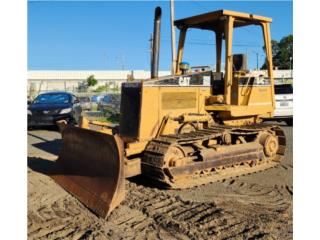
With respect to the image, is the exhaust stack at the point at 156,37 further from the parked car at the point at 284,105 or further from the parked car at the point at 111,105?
the parked car at the point at 111,105

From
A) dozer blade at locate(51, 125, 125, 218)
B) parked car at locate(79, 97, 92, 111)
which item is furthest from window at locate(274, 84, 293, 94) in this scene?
parked car at locate(79, 97, 92, 111)

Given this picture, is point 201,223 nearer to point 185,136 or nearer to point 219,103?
point 185,136

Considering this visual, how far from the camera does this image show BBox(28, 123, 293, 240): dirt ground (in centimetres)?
470

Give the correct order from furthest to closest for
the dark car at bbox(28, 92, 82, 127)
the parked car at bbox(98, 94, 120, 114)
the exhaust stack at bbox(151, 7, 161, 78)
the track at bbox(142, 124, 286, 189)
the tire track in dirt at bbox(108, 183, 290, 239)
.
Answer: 1. the parked car at bbox(98, 94, 120, 114)
2. the dark car at bbox(28, 92, 82, 127)
3. the exhaust stack at bbox(151, 7, 161, 78)
4. the track at bbox(142, 124, 286, 189)
5. the tire track in dirt at bbox(108, 183, 290, 239)

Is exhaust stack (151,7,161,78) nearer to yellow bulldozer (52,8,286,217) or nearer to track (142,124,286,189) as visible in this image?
yellow bulldozer (52,8,286,217)

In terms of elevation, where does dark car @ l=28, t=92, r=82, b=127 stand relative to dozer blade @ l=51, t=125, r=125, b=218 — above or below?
above

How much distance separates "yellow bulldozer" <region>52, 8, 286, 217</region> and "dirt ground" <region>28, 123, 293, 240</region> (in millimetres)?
245

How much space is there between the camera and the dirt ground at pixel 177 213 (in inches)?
185

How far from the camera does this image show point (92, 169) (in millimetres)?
6414

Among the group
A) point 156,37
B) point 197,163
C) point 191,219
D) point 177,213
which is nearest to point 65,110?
point 156,37

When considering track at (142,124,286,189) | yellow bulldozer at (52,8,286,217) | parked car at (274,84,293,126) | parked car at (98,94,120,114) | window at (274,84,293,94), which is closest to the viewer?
yellow bulldozer at (52,8,286,217)

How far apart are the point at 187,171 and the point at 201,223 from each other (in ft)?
5.73

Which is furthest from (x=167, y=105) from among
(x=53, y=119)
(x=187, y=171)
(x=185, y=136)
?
(x=53, y=119)

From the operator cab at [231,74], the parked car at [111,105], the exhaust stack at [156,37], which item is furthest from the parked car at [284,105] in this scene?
the exhaust stack at [156,37]
